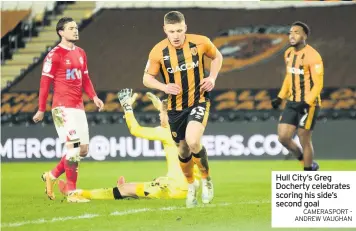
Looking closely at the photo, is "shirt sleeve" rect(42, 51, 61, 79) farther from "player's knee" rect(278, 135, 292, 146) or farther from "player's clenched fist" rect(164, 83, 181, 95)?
"player's knee" rect(278, 135, 292, 146)

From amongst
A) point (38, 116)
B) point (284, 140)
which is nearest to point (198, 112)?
point (38, 116)

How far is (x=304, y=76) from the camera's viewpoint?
28.6 feet

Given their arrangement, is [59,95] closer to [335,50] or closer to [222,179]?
[222,179]

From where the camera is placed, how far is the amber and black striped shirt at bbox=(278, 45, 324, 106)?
872cm

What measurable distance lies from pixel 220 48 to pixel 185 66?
233 cm

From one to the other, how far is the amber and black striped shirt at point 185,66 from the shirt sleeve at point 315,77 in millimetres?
1552

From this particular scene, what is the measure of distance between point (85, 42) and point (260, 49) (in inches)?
80.7

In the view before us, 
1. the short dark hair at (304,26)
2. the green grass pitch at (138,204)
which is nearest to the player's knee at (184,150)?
the green grass pitch at (138,204)

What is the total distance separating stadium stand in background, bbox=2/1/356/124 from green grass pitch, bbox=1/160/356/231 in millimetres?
Result: 680

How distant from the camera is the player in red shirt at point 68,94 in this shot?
8.09 meters

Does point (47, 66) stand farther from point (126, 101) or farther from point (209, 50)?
point (209, 50)

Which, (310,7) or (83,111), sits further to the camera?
(310,7)

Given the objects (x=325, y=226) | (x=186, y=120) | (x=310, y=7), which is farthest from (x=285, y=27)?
(x=325, y=226)

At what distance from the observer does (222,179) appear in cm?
877
